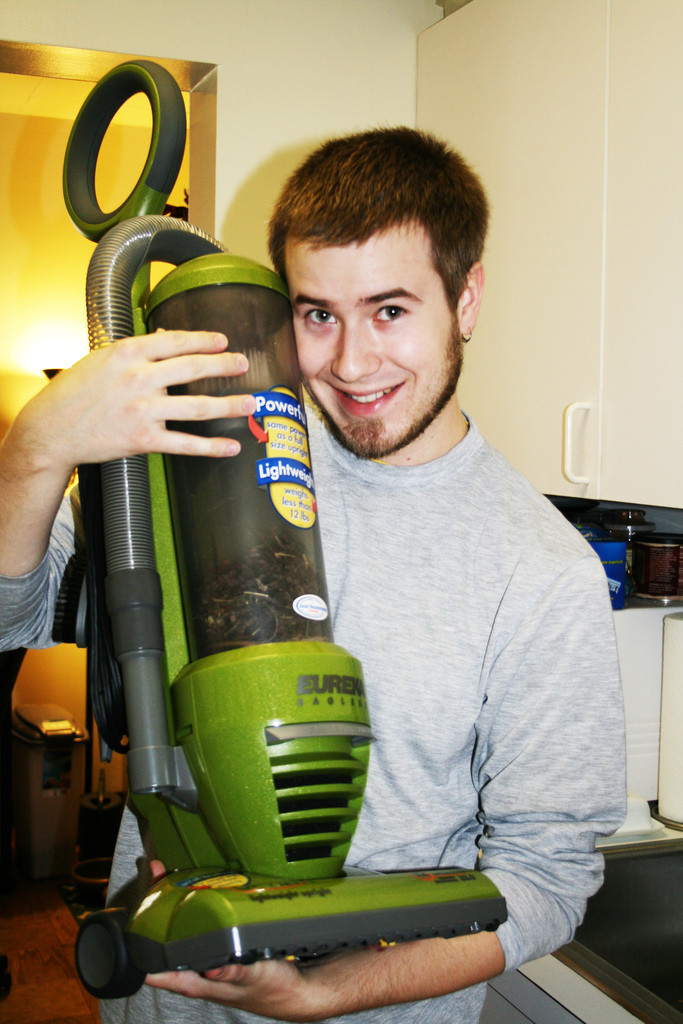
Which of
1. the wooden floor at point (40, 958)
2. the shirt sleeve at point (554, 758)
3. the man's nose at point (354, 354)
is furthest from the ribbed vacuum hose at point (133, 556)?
the wooden floor at point (40, 958)

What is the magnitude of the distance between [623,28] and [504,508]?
91 centimetres

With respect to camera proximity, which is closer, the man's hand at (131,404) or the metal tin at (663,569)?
the man's hand at (131,404)

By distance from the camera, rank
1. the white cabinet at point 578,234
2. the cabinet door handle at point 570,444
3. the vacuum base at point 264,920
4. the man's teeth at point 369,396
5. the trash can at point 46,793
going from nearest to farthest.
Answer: the vacuum base at point 264,920
the man's teeth at point 369,396
the white cabinet at point 578,234
the cabinet door handle at point 570,444
the trash can at point 46,793

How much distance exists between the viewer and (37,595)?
0.87 metres

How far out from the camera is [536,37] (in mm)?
1603

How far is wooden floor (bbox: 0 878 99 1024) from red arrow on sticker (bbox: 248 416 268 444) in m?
2.33

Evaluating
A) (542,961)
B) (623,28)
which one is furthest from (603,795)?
(623,28)

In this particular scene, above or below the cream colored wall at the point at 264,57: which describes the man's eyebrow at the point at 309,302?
below

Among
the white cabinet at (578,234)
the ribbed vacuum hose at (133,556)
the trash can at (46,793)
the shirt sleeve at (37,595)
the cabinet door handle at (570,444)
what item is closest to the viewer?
the ribbed vacuum hose at (133,556)

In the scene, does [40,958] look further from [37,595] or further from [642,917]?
[37,595]

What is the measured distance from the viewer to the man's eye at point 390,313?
930 mm

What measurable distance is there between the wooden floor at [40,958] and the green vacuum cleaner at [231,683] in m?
2.10

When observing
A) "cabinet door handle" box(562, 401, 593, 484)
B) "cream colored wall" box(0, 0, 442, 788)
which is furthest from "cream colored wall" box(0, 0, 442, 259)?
"cabinet door handle" box(562, 401, 593, 484)

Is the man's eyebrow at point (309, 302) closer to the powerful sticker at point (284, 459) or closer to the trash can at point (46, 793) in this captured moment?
the powerful sticker at point (284, 459)
